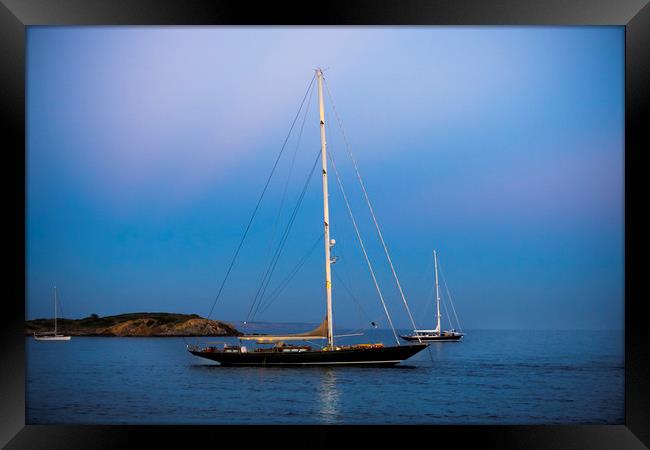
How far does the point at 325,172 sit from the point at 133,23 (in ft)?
28.5

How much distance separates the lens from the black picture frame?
339 inches

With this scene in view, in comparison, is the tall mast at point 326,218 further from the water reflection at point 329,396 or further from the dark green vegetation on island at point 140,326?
the dark green vegetation on island at point 140,326

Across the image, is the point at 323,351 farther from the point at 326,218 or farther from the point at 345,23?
the point at 345,23

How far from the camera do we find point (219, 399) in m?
14.7

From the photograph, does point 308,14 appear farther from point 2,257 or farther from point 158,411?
point 158,411

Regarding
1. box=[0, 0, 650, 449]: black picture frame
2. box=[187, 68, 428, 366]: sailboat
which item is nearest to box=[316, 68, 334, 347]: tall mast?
box=[187, 68, 428, 366]: sailboat

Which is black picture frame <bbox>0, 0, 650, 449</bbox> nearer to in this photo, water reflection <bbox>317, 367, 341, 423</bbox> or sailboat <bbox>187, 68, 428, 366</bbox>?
water reflection <bbox>317, 367, 341, 423</bbox>

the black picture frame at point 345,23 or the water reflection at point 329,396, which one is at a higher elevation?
the black picture frame at point 345,23

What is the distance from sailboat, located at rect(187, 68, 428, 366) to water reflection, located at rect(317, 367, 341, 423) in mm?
579

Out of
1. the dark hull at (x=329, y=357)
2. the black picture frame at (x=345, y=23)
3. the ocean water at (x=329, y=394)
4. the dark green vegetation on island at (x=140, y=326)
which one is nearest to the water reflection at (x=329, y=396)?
the ocean water at (x=329, y=394)

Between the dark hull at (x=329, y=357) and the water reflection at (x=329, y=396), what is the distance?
18.3 inches

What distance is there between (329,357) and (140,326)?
97.5 feet

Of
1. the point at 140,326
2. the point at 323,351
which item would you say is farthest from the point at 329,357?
the point at 140,326

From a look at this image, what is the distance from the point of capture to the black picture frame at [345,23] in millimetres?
8617
